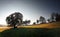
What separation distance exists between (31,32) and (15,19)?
1.68ft

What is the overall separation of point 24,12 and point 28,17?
162 millimetres

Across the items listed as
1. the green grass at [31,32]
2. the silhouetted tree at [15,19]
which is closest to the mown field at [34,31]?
the green grass at [31,32]

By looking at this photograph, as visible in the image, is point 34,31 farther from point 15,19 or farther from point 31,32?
point 15,19

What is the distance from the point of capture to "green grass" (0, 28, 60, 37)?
3.52 meters

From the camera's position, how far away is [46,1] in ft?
12.2

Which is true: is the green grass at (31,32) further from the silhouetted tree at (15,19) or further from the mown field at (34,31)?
the silhouetted tree at (15,19)

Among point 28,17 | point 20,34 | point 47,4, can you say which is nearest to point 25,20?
point 28,17

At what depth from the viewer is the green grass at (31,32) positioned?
3.52m

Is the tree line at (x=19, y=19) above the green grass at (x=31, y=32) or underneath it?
above

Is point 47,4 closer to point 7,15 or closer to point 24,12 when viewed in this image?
point 24,12

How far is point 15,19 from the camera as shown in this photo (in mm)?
3646

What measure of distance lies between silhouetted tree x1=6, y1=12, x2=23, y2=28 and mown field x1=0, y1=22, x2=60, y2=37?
124 mm

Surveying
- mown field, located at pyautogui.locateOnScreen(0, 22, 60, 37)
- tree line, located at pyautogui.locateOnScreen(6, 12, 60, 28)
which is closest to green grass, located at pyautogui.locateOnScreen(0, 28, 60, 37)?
mown field, located at pyautogui.locateOnScreen(0, 22, 60, 37)

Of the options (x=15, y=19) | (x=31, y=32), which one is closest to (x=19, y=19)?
(x=15, y=19)
